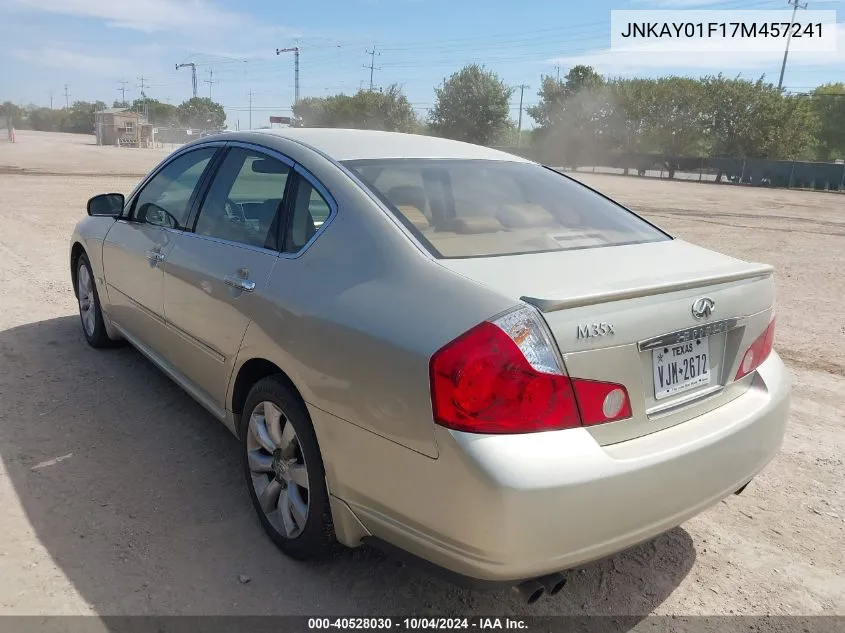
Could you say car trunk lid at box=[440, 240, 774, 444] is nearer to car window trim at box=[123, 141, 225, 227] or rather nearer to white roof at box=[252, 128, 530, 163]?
white roof at box=[252, 128, 530, 163]

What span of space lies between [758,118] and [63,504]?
58399 millimetres

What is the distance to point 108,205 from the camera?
14.8 ft

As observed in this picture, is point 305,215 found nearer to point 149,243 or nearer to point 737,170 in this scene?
point 149,243

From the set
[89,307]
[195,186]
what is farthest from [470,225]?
[89,307]

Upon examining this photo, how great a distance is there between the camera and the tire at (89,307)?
4.87m

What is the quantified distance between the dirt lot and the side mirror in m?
1.05

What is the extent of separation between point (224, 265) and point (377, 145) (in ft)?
2.89

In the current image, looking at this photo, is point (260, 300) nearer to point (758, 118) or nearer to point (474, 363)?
point (474, 363)

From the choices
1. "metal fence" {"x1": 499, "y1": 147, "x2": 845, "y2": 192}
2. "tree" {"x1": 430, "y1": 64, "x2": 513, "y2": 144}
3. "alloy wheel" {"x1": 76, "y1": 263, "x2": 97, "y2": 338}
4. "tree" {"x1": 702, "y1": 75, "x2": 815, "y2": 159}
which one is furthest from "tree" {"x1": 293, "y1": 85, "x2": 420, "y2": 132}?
"alloy wheel" {"x1": 76, "y1": 263, "x2": 97, "y2": 338}

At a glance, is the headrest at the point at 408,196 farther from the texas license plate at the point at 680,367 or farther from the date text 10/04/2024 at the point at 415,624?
the date text 10/04/2024 at the point at 415,624

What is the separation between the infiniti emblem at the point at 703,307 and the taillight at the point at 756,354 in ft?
1.08

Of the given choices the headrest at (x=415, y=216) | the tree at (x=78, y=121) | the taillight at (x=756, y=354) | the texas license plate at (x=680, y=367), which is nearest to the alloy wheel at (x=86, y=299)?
the headrest at (x=415, y=216)

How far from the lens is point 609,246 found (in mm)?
2711

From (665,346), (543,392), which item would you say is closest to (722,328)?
(665,346)
